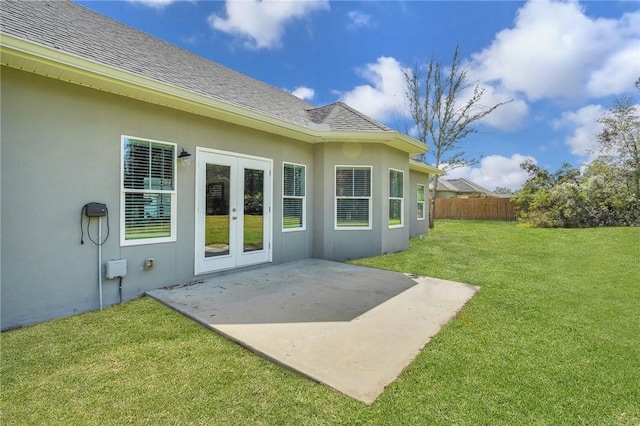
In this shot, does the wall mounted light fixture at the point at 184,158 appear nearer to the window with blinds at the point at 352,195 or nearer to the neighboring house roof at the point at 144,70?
the neighboring house roof at the point at 144,70

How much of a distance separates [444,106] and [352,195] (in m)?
11.4

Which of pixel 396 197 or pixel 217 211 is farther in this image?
pixel 396 197

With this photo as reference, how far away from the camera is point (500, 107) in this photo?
15367 mm

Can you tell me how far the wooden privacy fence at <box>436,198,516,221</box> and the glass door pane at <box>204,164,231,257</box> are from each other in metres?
20.5

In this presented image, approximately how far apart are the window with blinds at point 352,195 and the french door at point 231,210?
6.38 ft

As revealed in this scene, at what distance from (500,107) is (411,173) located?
318 inches

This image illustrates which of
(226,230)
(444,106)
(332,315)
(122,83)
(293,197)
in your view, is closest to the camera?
(332,315)

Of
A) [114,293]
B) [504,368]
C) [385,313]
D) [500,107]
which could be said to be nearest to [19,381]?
[114,293]

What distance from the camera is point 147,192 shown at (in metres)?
4.35

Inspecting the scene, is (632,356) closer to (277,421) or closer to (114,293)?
(277,421)

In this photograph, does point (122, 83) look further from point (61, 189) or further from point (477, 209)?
point (477, 209)

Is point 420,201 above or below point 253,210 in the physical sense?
above

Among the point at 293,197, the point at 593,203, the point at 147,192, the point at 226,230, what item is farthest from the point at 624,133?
the point at 147,192

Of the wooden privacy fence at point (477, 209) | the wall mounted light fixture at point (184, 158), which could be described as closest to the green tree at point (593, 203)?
the wooden privacy fence at point (477, 209)
